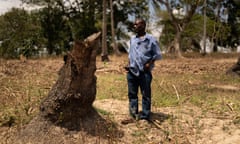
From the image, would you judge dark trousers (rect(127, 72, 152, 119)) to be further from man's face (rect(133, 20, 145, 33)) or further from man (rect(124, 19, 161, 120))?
man's face (rect(133, 20, 145, 33))

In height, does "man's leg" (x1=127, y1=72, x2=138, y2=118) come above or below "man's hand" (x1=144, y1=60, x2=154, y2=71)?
below

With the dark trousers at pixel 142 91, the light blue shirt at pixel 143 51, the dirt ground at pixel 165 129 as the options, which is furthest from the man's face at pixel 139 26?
the dirt ground at pixel 165 129

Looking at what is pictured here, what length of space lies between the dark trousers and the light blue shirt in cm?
11

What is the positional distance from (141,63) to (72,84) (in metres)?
1.09

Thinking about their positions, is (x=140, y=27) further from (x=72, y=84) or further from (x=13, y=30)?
(x=13, y=30)

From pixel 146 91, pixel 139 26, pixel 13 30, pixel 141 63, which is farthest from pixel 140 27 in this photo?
pixel 13 30

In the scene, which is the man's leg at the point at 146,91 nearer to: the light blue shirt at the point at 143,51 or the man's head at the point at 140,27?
the light blue shirt at the point at 143,51

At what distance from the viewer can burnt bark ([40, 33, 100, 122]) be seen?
15.1 ft

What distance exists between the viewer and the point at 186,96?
7.16 m

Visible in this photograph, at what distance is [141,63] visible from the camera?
524cm

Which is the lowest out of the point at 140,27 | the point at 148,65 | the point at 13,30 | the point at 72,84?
the point at 72,84

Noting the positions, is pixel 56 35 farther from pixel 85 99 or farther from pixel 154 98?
pixel 85 99

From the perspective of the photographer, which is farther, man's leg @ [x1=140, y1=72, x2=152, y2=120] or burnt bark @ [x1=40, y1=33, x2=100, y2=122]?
man's leg @ [x1=140, y1=72, x2=152, y2=120]

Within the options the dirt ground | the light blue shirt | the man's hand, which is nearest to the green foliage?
the dirt ground
